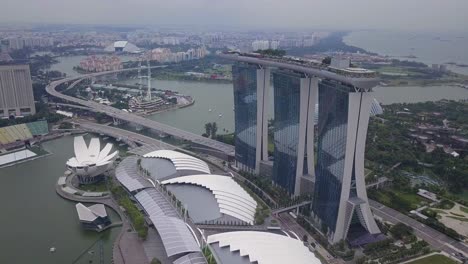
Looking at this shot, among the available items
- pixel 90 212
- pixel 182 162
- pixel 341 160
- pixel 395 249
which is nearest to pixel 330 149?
pixel 341 160

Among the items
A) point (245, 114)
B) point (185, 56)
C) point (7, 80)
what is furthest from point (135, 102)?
point (185, 56)

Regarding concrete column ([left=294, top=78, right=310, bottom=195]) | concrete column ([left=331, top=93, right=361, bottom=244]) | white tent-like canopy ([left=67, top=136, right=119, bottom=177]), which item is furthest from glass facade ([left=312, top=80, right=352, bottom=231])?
white tent-like canopy ([left=67, top=136, right=119, bottom=177])

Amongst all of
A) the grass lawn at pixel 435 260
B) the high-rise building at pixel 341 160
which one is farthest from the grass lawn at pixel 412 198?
the high-rise building at pixel 341 160

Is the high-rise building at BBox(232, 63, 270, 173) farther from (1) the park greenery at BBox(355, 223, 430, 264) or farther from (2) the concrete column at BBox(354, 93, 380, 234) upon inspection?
(1) the park greenery at BBox(355, 223, 430, 264)

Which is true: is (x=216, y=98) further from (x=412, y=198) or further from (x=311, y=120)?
(x=412, y=198)

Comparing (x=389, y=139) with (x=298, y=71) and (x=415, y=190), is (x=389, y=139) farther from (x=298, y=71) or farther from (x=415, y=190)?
(x=298, y=71)

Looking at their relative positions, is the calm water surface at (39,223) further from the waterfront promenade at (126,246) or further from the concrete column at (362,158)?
the concrete column at (362,158)
